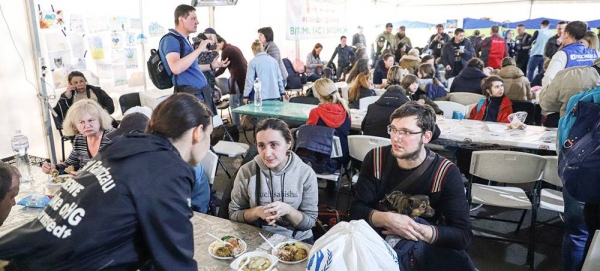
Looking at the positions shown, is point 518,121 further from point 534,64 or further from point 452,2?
point 452,2

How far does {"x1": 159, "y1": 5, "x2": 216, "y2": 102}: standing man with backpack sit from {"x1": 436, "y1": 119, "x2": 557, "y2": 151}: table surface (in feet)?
7.12

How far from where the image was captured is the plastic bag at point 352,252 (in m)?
1.36

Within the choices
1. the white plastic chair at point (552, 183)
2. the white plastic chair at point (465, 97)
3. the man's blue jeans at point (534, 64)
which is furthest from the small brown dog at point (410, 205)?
the man's blue jeans at point (534, 64)

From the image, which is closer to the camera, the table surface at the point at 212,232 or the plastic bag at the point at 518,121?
the table surface at the point at 212,232

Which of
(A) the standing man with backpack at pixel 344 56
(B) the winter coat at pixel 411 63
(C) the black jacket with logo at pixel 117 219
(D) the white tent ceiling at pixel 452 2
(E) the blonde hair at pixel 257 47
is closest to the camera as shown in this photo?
(C) the black jacket with logo at pixel 117 219

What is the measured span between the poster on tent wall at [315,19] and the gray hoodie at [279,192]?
6.71m

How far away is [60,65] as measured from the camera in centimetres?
488

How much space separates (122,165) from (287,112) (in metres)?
3.59

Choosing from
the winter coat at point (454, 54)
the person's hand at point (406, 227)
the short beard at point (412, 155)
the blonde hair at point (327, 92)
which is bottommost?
the person's hand at point (406, 227)

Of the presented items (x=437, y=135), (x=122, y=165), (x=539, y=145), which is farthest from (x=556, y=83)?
(x=122, y=165)

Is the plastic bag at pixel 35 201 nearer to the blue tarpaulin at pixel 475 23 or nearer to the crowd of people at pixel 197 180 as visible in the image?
the crowd of people at pixel 197 180

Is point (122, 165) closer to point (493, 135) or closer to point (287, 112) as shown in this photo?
point (493, 135)

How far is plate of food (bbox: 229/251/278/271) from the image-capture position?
162 centimetres

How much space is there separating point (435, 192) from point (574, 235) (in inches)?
48.7
